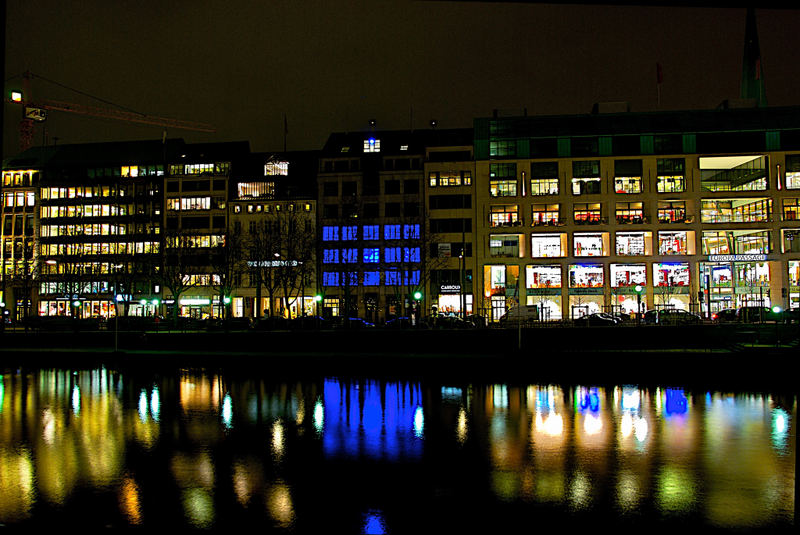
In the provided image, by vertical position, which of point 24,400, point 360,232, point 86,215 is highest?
point 86,215

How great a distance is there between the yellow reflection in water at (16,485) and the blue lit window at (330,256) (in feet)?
253

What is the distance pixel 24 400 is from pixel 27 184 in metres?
100

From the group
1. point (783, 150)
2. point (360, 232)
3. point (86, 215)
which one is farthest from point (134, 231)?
point (783, 150)

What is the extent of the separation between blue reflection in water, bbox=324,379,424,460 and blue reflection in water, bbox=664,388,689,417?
9047mm

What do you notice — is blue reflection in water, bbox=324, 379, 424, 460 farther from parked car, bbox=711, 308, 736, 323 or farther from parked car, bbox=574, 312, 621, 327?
parked car, bbox=711, 308, 736, 323

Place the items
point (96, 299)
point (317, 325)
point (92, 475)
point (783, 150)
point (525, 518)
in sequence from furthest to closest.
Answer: point (96, 299) < point (783, 150) < point (317, 325) < point (92, 475) < point (525, 518)

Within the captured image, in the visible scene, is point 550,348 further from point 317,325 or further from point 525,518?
point 525,518

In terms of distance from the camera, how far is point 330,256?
311ft

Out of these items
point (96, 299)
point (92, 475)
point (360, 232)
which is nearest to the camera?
point (92, 475)

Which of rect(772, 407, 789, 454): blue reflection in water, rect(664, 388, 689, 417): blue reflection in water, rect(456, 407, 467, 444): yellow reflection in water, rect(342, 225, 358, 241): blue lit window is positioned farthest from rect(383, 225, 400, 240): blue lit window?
rect(772, 407, 789, 454): blue reflection in water

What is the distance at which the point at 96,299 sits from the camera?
10675 centimetres

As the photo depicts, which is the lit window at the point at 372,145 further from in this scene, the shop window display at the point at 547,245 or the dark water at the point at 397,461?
the dark water at the point at 397,461

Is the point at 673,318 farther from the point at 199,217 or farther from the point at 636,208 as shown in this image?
the point at 199,217

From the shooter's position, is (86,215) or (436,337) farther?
(86,215)
